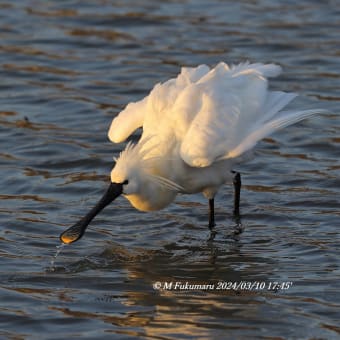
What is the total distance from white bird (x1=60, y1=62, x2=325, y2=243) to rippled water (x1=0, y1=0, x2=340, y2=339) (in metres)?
0.44

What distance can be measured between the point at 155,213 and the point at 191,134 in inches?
46.5

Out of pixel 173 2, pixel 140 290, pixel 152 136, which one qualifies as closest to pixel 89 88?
pixel 173 2

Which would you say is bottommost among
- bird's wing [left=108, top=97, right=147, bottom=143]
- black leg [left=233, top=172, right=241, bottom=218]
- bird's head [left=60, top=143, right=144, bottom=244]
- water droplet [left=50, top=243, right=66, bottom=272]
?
water droplet [left=50, top=243, right=66, bottom=272]

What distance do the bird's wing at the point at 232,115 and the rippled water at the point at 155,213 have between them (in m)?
0.79

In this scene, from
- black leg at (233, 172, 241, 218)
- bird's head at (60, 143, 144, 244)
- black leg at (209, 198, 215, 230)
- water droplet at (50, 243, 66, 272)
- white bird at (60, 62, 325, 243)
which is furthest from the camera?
black leg at (233, 172, 241, 218)

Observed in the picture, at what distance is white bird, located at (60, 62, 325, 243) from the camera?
921cm

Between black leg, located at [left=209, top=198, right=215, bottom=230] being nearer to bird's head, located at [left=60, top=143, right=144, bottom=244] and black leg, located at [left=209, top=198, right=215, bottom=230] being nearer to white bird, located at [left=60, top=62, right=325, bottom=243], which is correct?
white bird, located at [left=60, top=62, right=325, bottom=243]

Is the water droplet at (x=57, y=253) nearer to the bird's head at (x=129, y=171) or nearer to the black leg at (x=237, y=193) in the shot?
the bird's head at (x=129, y=171)

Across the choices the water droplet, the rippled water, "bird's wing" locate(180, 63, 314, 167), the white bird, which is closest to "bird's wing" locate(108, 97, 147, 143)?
the white bird

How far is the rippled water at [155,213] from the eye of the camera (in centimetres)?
781

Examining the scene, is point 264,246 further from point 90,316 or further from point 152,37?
point 152,37

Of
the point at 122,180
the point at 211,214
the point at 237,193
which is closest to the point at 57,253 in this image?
the point at 122,180

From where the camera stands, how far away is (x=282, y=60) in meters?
14.9

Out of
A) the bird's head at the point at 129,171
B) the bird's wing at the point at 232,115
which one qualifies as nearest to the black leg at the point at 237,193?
the bird's wing at the point at 232,115
